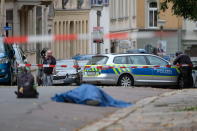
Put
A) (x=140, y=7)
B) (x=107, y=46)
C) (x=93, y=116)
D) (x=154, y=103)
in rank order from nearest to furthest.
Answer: (x=93, y=116) < (x=154, y=103) < (x=140, y=7) < (x=107, y=46)

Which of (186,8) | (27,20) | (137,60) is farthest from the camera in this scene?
(27,20)

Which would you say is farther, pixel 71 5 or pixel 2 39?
pixel 71 5

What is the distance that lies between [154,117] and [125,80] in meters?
14.7

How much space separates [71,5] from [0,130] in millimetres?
62715

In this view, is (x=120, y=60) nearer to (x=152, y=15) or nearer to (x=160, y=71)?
(x=160, y=71)

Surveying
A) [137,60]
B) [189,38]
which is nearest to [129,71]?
[137,60]

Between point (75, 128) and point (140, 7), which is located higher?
point (140, 7)

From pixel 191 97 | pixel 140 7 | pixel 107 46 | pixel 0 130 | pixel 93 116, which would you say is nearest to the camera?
pixel 0 130

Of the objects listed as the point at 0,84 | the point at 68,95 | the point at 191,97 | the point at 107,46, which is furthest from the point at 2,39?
the point at 107,46

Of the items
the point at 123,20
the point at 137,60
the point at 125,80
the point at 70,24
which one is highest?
the point at 123,20

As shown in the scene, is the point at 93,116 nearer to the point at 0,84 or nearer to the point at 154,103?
the point at 154,103

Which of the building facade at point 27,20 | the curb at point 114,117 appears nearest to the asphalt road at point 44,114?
the curb at point 114,117

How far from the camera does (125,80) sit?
1262 inches

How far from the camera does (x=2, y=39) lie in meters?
31.0
